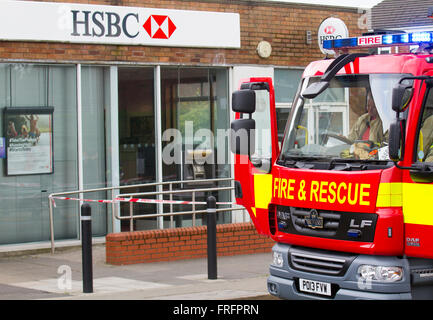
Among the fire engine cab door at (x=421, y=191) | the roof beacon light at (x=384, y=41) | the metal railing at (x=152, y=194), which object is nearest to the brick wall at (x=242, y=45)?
the metal railing at (x=152, y=194)

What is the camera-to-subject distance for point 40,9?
13898mm

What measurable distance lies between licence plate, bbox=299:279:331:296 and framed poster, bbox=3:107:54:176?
7.25m

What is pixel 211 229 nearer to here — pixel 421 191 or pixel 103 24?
pixel 421 191

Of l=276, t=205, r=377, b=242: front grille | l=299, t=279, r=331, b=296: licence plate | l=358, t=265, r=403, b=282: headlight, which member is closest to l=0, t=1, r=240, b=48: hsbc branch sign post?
l=276, t=205, r=377, b=242: front grille

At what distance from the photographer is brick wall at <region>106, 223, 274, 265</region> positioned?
12844mm

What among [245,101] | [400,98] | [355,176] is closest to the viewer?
[400,98]

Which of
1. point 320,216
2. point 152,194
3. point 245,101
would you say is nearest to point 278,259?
point 320,216

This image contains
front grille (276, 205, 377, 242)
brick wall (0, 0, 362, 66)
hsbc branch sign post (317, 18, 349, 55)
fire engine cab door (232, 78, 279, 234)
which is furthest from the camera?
hsbc branch sign post (317, 18, 349, 55)

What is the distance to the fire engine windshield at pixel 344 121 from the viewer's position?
312 inches

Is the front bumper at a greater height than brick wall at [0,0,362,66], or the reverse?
brick wall at [0,0,362,66]

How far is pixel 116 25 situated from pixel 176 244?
423 centimetres

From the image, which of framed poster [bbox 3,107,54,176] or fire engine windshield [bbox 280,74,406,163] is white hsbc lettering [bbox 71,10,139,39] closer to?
framed poster [bbox 3,107,54,176]

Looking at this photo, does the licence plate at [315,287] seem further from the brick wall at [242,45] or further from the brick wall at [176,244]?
the brick wall at [242,45]

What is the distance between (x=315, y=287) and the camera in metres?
8.09
